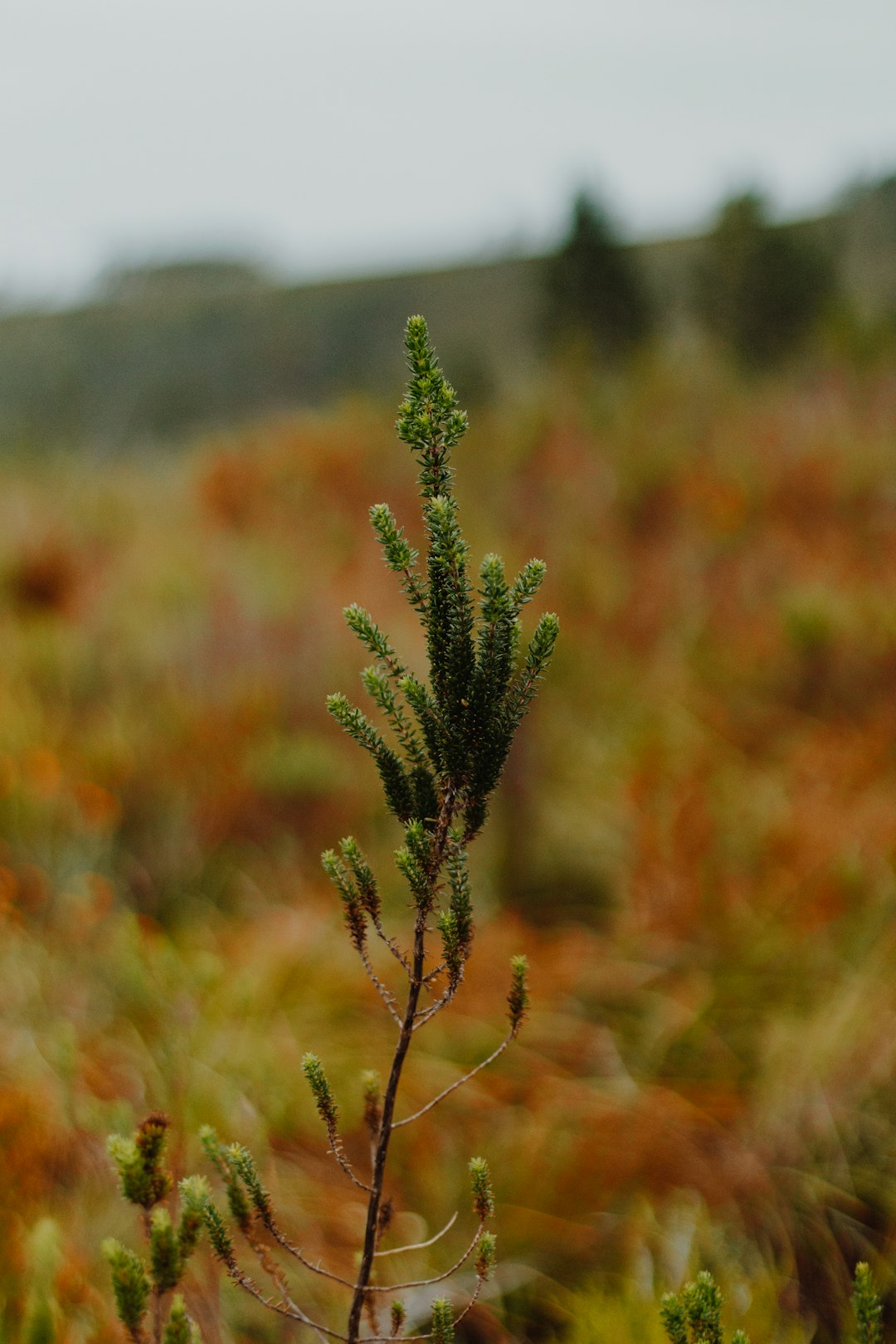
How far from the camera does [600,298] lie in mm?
7434

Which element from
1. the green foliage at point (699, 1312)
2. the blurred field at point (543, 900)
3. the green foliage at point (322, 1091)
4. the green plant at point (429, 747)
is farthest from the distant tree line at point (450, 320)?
the green foliage at point (699, 1312)

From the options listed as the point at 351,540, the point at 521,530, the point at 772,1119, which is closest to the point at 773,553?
the point at 521,530

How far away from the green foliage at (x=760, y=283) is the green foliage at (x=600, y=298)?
62 centimetres

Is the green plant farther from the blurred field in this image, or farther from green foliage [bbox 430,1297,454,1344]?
the blurred field

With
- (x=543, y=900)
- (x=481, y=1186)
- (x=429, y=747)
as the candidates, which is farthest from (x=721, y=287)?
(x=481, y=1186)

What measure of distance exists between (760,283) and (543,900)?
6.07m

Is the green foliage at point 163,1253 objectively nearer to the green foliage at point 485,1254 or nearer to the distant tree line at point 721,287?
the green foliage at point 485,1254

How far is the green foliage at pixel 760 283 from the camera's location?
6602 millimetres

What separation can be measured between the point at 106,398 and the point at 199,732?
1085 centimetres

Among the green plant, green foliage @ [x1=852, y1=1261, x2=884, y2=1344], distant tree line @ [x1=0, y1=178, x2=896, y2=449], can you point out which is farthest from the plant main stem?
distant tree line @ [x1=0, y1=178, x2=896, y2=449]

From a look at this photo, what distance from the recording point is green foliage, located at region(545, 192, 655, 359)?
23.3 feet

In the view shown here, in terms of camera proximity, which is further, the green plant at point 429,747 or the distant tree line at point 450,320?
the distant tree line at point 450,320

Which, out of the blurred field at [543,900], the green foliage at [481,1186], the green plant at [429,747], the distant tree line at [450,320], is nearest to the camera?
the green plant at [429,747]

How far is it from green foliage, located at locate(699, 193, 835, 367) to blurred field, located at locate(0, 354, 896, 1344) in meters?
1.95
